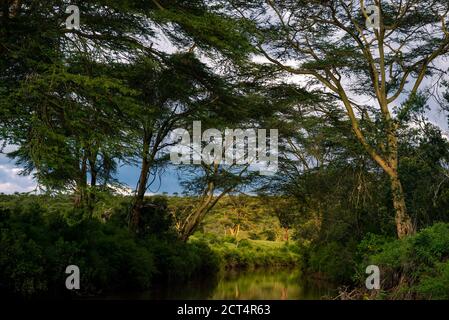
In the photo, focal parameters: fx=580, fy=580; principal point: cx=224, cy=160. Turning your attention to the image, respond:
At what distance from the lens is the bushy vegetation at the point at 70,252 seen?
10211 mm

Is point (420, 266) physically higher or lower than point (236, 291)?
higher

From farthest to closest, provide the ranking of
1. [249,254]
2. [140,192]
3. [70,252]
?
[249,254] < [140,192] < [70,252]

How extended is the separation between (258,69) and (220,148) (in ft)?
17.2

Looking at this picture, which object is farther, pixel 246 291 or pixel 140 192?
pixel 140 192

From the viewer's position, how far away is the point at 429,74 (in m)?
15.9

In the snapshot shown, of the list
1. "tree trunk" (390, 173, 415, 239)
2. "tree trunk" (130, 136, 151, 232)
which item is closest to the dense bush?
"tree trunk" (390, 173, 415, 239)

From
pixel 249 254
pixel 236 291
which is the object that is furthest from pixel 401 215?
pixel 249 254

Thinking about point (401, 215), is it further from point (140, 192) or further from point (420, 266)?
point (140, 192)

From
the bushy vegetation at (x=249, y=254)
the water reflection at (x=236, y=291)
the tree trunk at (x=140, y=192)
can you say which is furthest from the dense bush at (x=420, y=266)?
the bushy vegetation at (x=249, y=254)

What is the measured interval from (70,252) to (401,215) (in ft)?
23.7

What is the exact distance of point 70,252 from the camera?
1168 centimetres

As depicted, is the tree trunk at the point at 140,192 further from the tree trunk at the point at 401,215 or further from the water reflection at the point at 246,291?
the tree trunk at the point at 401,215

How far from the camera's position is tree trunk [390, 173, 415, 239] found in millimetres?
12844

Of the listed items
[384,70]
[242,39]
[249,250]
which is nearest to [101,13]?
[242,39]
